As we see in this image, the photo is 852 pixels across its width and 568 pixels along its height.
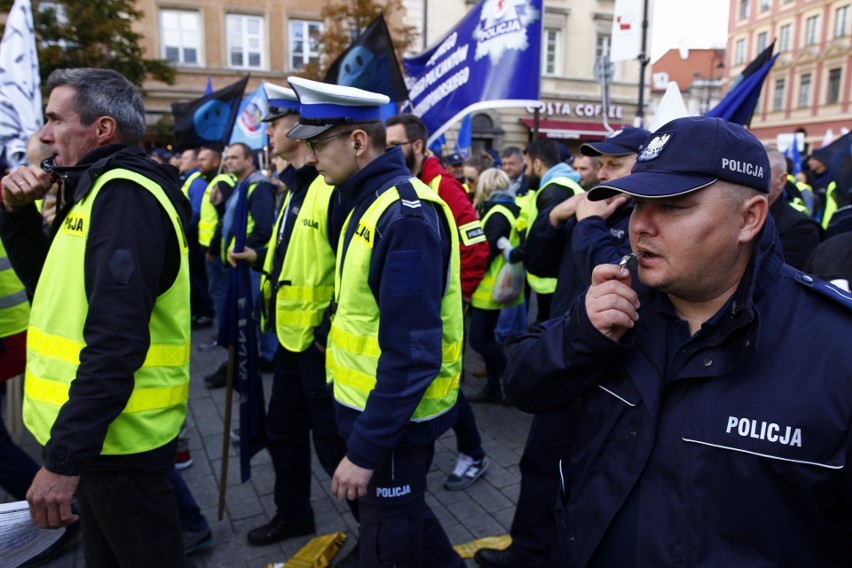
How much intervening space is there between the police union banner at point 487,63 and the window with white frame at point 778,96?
48.2m

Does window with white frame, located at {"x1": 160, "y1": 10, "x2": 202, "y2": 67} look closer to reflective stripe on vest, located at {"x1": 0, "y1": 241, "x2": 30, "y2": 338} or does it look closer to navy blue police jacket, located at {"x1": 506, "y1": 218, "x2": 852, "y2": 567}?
reflective stripe on vest, located at {"x1": 0, "y1": 241, "x2": 30, "y2": 338}

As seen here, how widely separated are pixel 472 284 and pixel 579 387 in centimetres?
289

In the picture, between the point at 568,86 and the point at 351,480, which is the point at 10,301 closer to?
the point at 351,480

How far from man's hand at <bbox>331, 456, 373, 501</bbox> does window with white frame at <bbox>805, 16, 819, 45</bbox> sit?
51.3 meters

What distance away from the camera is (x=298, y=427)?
326 centimetres

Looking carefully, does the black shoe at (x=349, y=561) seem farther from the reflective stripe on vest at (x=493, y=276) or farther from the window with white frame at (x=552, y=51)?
the window with white frame at (x=552, y=51)

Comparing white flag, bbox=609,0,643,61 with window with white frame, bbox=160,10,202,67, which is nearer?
white flag, bbox=609,0,643,61

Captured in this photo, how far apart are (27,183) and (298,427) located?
5.59 feet

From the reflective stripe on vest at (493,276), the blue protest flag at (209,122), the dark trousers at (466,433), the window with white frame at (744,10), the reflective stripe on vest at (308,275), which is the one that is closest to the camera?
the reflective stripe on vest at (308,275)

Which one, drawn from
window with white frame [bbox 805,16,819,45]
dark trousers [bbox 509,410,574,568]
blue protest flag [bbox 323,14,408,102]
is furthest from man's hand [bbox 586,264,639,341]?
window with white frame [bbox 805,16,819,45]

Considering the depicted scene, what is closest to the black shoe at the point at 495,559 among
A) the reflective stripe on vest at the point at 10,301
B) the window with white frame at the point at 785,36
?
the reflective stripe on vest at the point at 10,301

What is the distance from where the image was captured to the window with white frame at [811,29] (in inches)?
1655

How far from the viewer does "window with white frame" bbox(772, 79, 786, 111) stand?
44.4 m

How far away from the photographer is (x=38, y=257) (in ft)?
8.96
